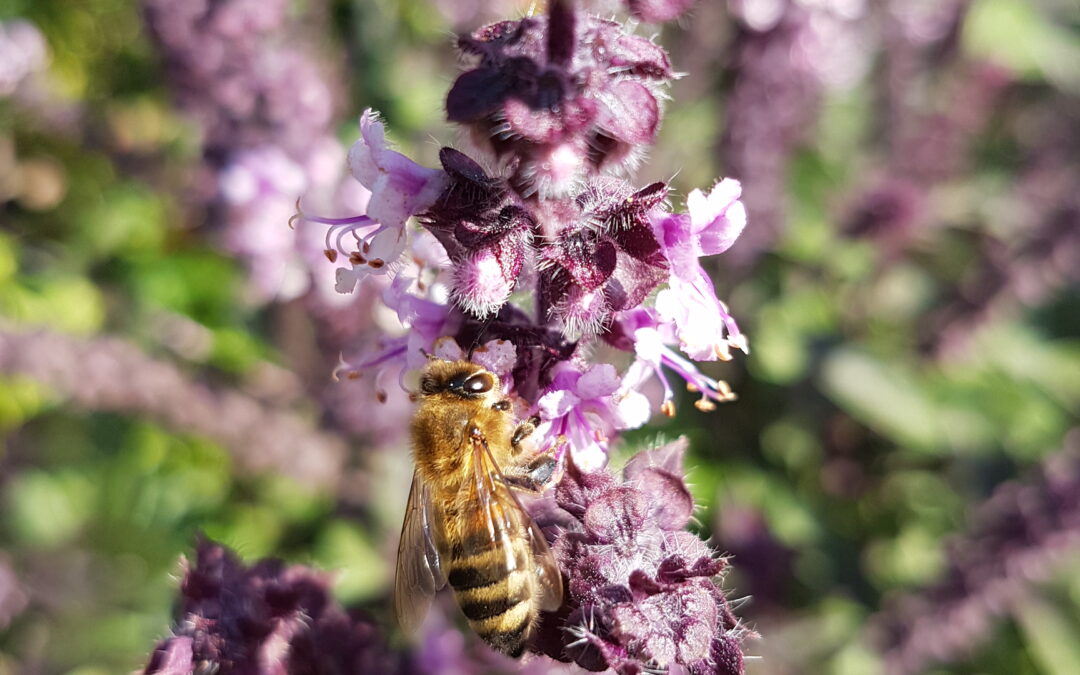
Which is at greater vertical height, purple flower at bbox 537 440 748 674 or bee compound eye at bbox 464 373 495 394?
bee compound eye at bbox 464 373 495 394

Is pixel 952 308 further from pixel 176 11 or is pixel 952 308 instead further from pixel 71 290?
pixel 71 290

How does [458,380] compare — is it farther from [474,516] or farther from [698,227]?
[698,227]

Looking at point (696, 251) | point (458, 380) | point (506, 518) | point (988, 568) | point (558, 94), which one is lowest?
point (988, 568)

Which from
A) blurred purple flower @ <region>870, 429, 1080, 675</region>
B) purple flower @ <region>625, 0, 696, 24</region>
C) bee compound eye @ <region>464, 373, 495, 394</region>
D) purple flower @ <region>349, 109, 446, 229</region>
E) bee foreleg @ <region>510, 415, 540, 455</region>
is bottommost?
blurred purple flower @ <region>870, 429, 1080, 675</region>

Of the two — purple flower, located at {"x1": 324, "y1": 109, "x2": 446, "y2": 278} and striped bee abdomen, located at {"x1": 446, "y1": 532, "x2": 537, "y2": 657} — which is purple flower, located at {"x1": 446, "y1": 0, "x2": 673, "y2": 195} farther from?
striped bee abdomen, located at {"x1": 446, "y1": 532, "x2": 537, "y2": 657}

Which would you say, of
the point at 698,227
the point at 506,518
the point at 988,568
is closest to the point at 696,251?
the point at 698,227

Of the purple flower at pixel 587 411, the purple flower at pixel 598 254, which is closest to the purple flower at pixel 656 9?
the purple flower at pixel 598 254

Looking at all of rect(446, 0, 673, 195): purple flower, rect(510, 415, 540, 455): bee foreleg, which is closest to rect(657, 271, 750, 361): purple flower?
rect(446, 0, 673, 195): purple flower
